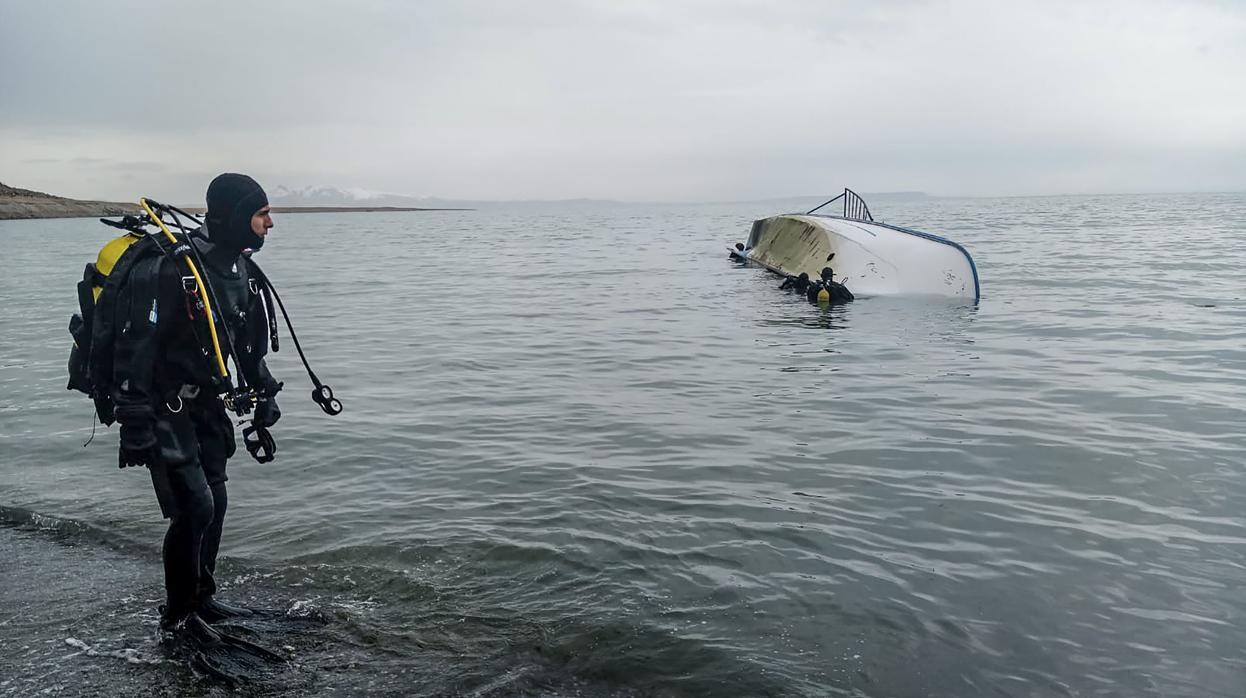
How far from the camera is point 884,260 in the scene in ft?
69.9

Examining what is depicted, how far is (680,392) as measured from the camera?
452 inches

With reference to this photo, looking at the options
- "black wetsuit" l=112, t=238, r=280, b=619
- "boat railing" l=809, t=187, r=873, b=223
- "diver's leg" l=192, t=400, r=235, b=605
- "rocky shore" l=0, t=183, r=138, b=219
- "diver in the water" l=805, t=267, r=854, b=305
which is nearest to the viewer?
"black wetsuit" l=112, t=238, r=280, b=619

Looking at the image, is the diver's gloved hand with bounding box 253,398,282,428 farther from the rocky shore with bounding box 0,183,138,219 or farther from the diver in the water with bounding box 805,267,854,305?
the rocky shore with bounding box 0,183,138,219

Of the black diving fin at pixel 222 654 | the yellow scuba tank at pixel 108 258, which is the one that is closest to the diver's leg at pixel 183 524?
the black diving fin at pixel 222 654

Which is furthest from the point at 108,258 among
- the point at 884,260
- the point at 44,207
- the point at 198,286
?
the point at 44,207

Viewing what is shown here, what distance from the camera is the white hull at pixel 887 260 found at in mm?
20562

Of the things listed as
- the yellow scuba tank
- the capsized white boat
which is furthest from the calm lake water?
the capsized white boat

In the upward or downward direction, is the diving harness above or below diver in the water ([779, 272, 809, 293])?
above

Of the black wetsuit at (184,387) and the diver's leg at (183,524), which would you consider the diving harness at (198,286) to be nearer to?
the black wetsuit at (184,387)

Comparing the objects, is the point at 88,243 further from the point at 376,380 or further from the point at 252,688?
the point at 252,688

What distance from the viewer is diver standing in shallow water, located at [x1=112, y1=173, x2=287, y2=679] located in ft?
14.1

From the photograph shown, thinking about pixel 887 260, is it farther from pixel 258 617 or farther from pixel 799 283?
pixel 258 617

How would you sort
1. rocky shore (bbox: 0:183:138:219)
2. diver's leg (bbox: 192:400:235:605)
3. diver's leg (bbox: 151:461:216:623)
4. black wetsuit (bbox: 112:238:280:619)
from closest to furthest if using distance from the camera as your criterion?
black wetsuit (bbox: 112:238:280:619) < diver's leg (bbox: 151:461:216:623) < diver's leg (bbox: 192:400:235:605) < rocky shore (bbox: 0:183:138:219)

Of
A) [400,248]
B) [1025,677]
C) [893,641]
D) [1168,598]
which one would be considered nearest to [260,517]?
[893,641]
